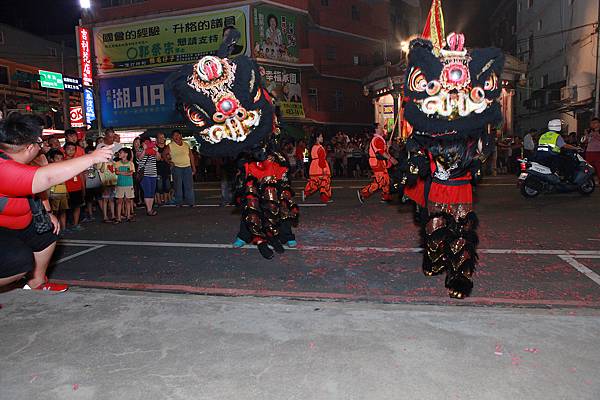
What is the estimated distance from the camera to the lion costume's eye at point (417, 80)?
3.79 m

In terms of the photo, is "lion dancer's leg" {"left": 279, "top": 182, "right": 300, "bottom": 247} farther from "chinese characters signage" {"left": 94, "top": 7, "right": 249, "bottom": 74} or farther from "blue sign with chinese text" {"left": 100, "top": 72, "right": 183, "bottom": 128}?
"blue sign with chinese text" {"left": 100, "top": 72, "right": 183, "bottom": 128}

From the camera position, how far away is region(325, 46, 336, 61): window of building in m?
29.2

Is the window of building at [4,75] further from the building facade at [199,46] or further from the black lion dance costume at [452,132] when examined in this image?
the black lion dance costume at [452,132]

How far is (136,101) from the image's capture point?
24.8 m

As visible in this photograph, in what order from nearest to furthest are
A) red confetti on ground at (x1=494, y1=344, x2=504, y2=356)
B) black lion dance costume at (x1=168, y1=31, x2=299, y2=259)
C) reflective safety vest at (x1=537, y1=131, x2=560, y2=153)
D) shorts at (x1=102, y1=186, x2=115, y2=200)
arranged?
red confetti on ground at (x1=494, y1=344, x2=504, y2=356) < black lion dance costume at (x1=168, y1=31, x2=299, y2=259) < shorts at (x1=102, y1=186, x2=115, y2=200) < reflective safety vest at (x1=537, y1=131, x2=560, y2=153)

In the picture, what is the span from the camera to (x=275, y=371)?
8.91ft

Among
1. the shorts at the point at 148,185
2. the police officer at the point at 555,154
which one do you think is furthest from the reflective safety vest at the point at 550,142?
the shorts at the point at 148,185

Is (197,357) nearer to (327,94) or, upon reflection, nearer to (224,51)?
(224,51)

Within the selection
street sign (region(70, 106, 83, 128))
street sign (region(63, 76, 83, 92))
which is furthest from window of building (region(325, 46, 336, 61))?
street sign (region(70, 106, 83, 128))

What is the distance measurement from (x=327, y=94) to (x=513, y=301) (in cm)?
2610

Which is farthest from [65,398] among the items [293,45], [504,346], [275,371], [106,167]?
[293,45]

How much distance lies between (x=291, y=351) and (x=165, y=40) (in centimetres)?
2366

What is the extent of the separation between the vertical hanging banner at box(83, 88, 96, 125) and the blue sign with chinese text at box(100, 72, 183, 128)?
1.38m

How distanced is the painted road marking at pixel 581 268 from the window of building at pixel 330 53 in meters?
25.8
